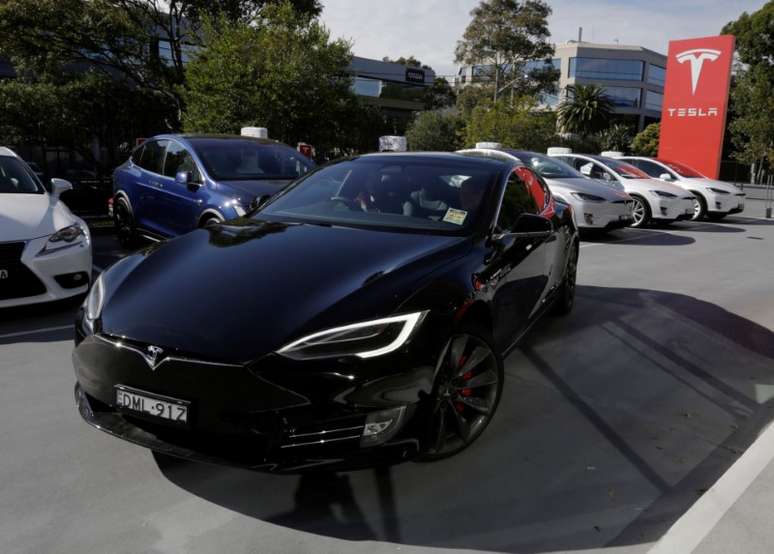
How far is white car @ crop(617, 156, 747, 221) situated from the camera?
1495cm

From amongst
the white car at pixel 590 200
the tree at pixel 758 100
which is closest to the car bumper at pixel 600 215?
the white car at pixel 590 200

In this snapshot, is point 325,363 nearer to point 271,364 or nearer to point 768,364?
point 271,364

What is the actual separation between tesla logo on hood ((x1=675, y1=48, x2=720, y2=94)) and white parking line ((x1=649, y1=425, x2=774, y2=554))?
73.0ft

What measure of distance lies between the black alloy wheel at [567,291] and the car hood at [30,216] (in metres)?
4.19

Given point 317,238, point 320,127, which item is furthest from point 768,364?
point 320,127

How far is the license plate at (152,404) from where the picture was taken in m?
2.53

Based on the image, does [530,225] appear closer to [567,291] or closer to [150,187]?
[567,291]

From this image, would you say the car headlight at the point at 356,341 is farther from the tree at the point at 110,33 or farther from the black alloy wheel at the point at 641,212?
the tree at the point at 110,33

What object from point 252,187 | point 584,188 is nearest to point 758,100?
point 584,188

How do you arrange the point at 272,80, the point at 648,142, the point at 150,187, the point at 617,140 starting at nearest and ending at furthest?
the point at 150,187
the point at 272,80
the point at 648,142
the point at 617,140

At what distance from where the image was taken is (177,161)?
802cm

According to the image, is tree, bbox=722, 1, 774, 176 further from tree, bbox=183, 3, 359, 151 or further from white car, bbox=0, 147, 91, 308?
white car, bbox=0, 147, 91, 308

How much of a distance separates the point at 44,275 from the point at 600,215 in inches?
330

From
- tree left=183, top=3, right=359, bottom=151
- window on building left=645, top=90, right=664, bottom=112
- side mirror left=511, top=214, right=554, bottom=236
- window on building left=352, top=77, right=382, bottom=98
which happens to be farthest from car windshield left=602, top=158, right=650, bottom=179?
window on building left=645, top=90, right=664, bottom=112
